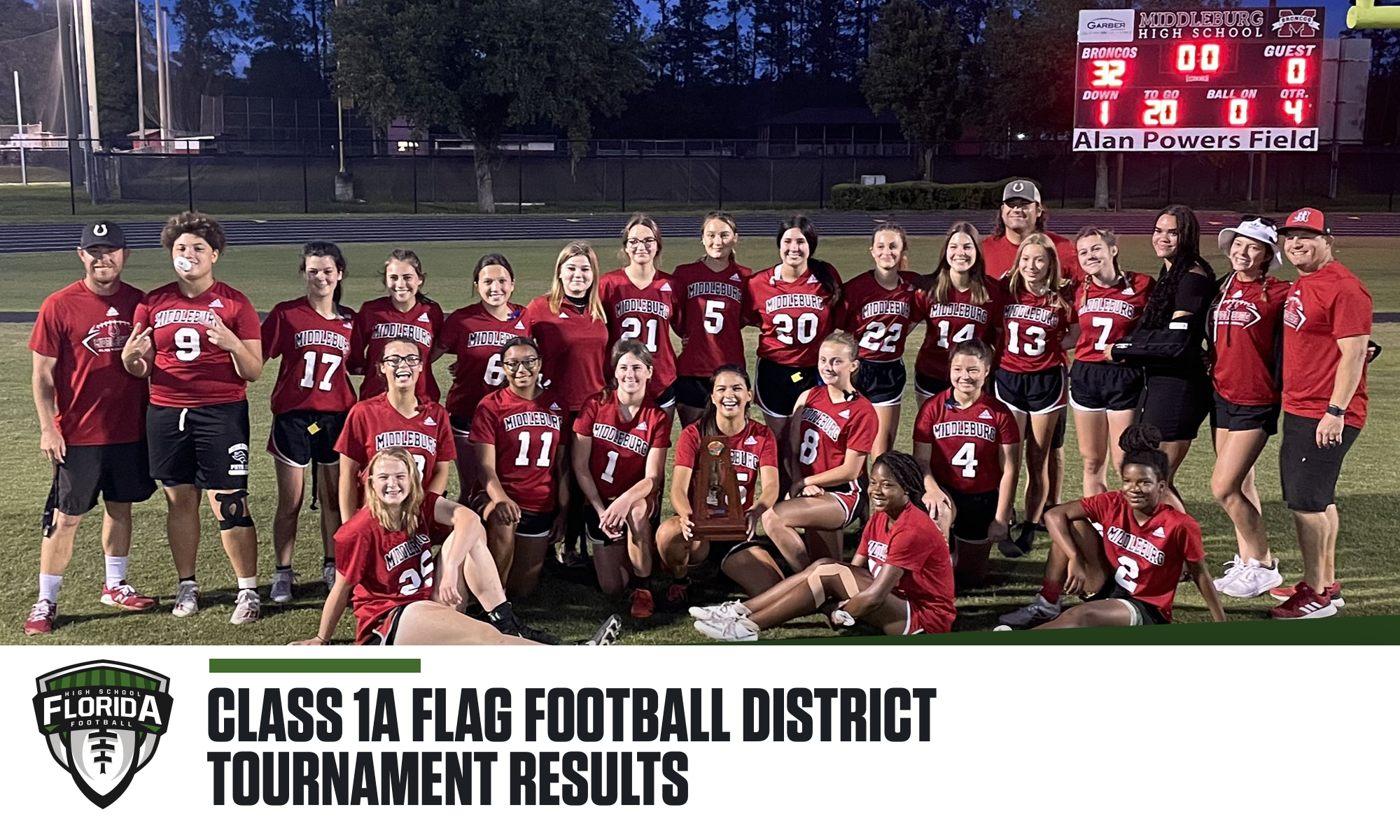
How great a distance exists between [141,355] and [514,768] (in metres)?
2.32

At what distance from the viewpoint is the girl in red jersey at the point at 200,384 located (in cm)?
516

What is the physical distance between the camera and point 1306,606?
533 cm

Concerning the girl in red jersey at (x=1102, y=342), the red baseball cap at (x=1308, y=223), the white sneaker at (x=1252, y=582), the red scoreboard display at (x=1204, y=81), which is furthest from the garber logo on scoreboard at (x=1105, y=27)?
the white sneaker at (x=1252, y=582)

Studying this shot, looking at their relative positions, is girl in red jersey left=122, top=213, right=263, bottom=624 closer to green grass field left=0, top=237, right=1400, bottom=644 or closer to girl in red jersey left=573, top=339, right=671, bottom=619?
green grass field left=0, top=237, right=1400, bottom=644

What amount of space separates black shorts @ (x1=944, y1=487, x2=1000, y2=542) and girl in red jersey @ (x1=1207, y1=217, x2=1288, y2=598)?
98cm

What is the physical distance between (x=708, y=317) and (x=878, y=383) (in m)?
0.89

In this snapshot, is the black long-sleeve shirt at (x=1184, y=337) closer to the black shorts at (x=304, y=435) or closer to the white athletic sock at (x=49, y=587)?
the black shorts at (x=304, y=435)

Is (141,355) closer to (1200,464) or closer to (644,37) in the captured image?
(1200,464)

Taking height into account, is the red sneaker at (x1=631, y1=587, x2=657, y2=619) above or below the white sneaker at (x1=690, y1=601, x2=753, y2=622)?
Result: below

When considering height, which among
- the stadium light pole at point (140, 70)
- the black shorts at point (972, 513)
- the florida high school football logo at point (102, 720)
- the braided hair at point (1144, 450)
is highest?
the stadium light pole at point (140, 70)

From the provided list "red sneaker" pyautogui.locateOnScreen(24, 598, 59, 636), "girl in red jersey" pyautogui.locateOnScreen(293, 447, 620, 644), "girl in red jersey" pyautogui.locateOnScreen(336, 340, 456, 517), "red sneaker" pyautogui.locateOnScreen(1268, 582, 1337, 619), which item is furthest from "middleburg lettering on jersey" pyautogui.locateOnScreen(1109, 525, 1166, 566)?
"red sneaker" pyautogui.locateOnScreen(24, 598, 59, 636)

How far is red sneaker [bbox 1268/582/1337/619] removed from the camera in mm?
5301

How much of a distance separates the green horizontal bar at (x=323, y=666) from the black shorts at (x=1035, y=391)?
3.24 metres

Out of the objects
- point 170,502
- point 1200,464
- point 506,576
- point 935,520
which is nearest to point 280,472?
point 170,502
